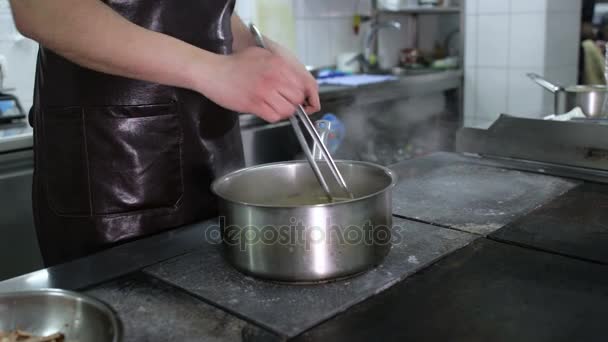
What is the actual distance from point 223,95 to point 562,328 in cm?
52

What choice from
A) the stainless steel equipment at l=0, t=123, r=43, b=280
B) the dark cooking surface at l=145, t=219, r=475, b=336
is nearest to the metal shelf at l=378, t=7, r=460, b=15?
the stainless steel equipment at l=0, t=123, r=43, b=280

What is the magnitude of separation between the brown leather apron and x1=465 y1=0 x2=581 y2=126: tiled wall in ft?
7.43

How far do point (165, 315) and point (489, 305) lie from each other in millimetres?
381

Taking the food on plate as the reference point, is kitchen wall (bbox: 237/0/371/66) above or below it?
above

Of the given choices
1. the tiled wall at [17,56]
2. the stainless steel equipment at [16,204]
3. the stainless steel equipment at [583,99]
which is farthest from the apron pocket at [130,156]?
the tiled wall at [17,56]

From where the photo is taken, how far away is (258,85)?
824 millimetres

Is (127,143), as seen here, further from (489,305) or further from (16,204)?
(16,204)

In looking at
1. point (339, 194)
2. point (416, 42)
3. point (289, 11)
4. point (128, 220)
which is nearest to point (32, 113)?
point (128, 220)

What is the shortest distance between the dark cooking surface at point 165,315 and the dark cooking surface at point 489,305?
3.6 inches

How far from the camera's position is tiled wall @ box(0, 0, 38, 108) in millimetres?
2096

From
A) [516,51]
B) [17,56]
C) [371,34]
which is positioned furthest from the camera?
[371,34]

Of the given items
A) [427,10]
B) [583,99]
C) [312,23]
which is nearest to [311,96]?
[583,99]

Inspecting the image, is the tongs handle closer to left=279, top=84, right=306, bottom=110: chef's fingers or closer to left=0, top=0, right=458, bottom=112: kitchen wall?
left=279, top=84, right=306, bottom=110: chef's fingers

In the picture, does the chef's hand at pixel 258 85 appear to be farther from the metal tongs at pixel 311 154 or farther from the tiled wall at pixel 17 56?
the tiled wall at pixel 17 56
